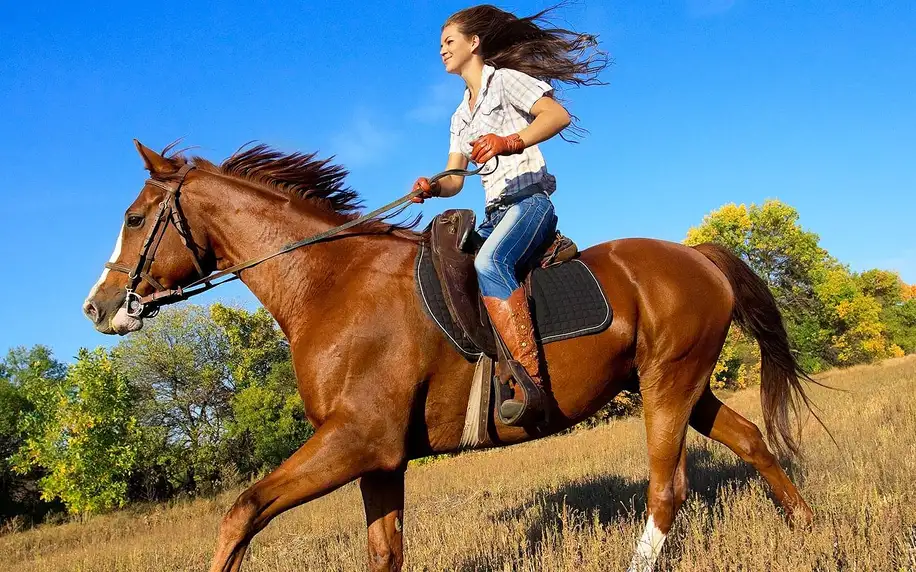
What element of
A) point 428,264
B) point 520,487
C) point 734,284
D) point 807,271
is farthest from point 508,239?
point 807,271

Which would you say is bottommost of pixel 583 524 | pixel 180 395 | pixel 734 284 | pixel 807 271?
pixel 583 524

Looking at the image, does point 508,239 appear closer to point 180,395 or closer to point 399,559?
point 399,559

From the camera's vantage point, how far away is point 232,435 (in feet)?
87.7

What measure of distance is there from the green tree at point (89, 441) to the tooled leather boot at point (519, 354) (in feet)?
70.9

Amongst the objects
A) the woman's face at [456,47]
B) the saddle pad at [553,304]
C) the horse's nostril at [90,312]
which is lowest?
the saddle pad at [553,304]

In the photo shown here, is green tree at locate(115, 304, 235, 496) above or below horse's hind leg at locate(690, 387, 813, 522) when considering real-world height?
above

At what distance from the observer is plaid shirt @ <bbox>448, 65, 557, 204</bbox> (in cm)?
387

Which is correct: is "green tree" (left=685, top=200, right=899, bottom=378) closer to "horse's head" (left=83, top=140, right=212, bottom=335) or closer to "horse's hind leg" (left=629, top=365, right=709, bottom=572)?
"horse's hind leg" (left=629, top=365, right=709, bottom=572)

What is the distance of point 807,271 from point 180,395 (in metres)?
42.6

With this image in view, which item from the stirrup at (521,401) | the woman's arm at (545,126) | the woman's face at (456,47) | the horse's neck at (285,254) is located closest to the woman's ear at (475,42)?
the woman's face at (456,47)

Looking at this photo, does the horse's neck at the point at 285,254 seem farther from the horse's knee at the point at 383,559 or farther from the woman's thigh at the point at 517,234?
the horse's knee at the point at 383,559

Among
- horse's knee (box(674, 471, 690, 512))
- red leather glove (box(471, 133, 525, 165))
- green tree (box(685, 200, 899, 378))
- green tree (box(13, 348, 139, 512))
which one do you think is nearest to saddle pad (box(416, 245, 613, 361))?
red leather glove (box(471, 133, 525, 165))

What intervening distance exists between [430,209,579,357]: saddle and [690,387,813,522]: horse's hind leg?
2.17 meters

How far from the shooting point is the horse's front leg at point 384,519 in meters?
3.64
